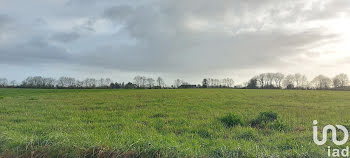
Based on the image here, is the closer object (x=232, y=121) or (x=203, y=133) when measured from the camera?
(x=203, y=133)

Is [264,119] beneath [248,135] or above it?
above

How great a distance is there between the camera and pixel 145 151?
4027mm

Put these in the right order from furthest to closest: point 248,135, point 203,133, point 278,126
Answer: point 278,126
point 203,133
point 248,135

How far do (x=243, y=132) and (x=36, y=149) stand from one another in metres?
6.18

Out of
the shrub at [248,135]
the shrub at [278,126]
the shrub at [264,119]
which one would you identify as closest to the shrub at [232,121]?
the shrub at [264,119]

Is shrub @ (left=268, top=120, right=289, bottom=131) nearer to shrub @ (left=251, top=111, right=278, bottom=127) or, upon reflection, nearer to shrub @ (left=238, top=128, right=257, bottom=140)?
shrub @ (left=251, top=111, right=278, bottom=127)

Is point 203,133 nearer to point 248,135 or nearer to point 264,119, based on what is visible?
point 248,135

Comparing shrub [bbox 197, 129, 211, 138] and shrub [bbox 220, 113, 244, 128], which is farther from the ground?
shrub [bbox 220, 113, 244, 128]

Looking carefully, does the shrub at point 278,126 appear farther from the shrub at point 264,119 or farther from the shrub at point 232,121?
the shrub at point 232,121

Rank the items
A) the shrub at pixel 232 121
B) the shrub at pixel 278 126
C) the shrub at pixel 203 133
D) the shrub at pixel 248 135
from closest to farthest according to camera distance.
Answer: the shrub at pixel 248 135, the shrub at pixel 203 133, the shrub at pixel 278 126, the shrub at pixel 232 121

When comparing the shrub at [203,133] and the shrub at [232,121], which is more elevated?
the shrub at [232,121]

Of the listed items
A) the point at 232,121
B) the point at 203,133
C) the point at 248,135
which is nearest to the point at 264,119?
the point at 232,121

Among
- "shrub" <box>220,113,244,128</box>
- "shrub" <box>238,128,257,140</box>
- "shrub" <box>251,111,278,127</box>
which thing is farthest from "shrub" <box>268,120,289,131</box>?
"shrub" <box>238,128,257,140</box>

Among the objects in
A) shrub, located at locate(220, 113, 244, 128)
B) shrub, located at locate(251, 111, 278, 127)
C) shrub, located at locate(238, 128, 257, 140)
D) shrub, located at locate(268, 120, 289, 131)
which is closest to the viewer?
shrub, located at locate(238, 128, 257, 140)
